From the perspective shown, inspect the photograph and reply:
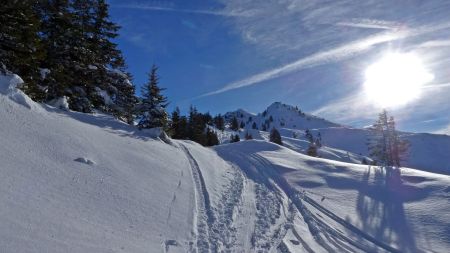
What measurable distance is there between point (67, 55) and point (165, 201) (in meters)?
14.5

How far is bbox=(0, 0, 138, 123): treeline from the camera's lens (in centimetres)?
1728

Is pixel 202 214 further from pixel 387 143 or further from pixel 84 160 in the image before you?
pixel 387 143

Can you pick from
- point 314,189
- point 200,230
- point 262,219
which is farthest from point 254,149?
point 200,230

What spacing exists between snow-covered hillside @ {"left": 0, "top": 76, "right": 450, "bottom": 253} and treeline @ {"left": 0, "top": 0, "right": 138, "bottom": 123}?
253 cm

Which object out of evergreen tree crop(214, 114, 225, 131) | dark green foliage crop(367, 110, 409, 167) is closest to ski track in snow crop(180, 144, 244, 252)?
dark green foliage crop(367, 110, 409, 167)

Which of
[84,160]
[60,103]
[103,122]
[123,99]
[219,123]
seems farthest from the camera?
[219,123]

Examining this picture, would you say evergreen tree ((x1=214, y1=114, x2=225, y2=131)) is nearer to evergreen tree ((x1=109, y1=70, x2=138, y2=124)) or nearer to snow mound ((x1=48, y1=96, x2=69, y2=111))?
evergreen tree ((x1=109, y1=70, x2=138, y2=124))

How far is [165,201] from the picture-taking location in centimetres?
1248

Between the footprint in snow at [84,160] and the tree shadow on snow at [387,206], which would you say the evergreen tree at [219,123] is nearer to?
the tree shadow on snow at [387,206]

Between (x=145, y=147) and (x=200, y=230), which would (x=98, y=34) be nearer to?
(x=145, y=147)

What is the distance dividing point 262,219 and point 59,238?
7.35 meters

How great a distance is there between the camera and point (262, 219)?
13.3 meters

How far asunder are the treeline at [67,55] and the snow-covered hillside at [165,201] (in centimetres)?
253

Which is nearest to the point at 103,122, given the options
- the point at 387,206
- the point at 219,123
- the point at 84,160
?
the point at 84,160
